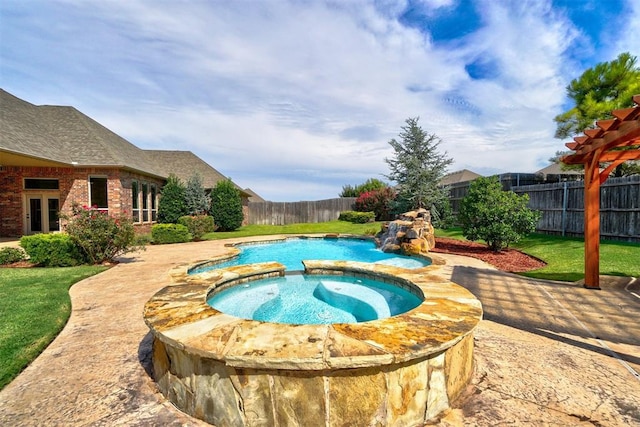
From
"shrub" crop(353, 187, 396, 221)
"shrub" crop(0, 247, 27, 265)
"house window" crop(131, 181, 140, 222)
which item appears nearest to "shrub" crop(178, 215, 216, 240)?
"house window" crop(131, 181, 140, 222)

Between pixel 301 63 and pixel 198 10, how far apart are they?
3.81 m

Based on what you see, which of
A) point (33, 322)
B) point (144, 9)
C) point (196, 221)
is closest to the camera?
point (33, 322)

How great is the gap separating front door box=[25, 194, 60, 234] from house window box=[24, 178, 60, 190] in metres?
0.37

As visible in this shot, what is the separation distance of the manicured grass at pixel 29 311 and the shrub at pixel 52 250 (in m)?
0.56

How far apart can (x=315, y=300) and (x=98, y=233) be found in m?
6.58

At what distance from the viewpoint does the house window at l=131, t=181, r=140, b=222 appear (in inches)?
584

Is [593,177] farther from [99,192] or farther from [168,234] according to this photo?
[99,192]

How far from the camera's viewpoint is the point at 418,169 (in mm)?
15453

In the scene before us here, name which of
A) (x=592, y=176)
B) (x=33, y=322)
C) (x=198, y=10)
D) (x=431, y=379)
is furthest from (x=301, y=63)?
(x=431, y=379)

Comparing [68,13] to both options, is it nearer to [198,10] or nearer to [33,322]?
[198,10]

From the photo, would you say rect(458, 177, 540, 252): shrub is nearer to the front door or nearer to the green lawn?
the green lawn

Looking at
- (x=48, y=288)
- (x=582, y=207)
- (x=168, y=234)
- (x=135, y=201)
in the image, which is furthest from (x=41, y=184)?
(x=582, y=207)

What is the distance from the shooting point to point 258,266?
558 centimetres

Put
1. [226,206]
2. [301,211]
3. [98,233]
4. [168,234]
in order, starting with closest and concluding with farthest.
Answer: [98,233], [168,234], [226,206], [301,211]
